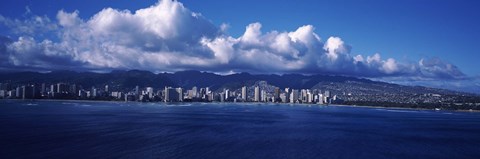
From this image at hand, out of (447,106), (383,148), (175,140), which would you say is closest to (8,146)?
(175,140)

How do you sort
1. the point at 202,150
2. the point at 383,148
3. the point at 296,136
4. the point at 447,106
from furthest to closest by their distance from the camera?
the point at 447,106
the point at 296,136
the point at 383,148
the point at 202,150

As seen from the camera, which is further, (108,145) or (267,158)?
(108,145)

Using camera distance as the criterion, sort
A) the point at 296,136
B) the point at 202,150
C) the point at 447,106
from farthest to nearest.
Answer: the point at 447,106, the point at 296,136, the point at 202,150

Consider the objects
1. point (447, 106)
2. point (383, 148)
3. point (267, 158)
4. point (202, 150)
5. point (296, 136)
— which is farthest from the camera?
point (447, 106)

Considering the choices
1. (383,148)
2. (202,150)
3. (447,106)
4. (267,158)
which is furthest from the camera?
(447,106)

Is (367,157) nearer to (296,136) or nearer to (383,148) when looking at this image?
(383,148)

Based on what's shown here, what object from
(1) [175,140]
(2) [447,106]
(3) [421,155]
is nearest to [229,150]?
(1) [175,140]

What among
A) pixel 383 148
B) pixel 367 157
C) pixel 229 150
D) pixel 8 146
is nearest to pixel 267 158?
pixel 229 150

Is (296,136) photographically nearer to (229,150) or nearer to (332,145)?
(332,145)

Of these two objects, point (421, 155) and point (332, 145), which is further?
point (332, 145)
